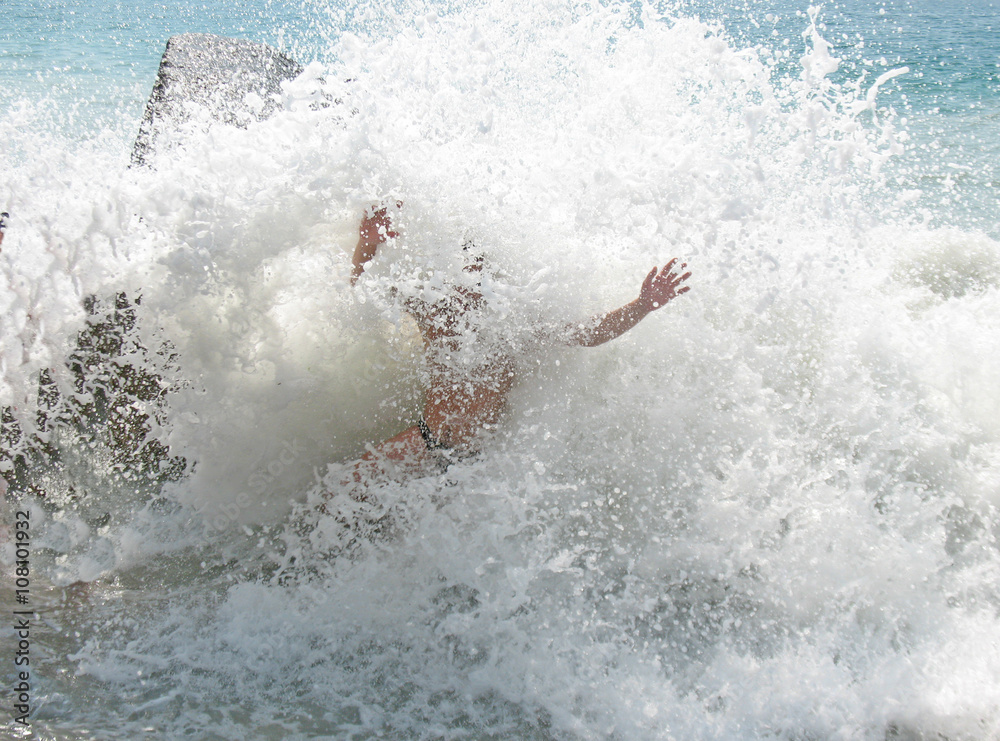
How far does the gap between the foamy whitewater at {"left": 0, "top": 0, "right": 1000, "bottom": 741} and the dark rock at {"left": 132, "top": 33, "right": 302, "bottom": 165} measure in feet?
5.05

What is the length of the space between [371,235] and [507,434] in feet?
2.98

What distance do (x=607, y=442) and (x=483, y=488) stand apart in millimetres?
534

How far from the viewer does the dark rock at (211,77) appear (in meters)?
3.67

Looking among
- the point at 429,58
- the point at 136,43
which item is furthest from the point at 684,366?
the point at 136,43

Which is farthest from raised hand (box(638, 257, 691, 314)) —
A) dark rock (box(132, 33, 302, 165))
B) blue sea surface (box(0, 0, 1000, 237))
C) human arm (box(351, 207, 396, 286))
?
blue sea surface (box(0, 0, 1000, 237))

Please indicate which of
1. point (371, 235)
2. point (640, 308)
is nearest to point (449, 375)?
point (371, 235)

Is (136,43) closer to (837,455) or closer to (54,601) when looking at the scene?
(54,601)

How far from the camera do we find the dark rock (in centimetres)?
367

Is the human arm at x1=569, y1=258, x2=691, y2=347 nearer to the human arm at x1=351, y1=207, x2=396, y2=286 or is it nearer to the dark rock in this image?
the human arm at x1=351, y1=207, x2=396, y2=286

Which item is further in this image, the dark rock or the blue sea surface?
the blue sea surface

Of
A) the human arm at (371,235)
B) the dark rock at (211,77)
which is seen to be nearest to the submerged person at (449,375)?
the human arm at (371,235)

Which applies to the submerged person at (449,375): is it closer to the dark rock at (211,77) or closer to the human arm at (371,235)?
the human arm at (371,235)

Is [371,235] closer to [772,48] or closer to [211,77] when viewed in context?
[211,77]

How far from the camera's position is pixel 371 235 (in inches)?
89.0
